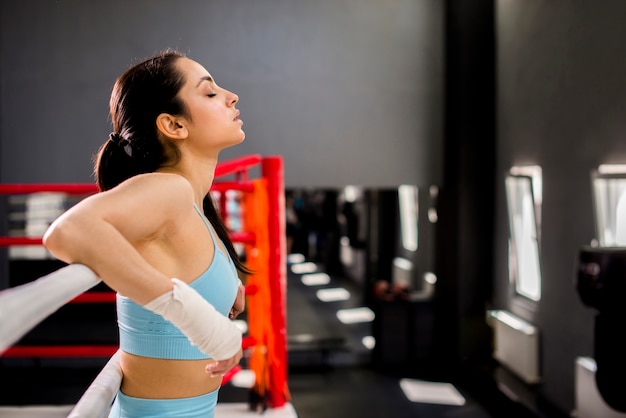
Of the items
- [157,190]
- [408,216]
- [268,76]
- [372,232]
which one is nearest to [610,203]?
[268,76]

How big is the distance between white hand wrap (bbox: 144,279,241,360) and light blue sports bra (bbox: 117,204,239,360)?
12 centimetres

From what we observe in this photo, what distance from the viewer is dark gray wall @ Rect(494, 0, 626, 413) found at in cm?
353

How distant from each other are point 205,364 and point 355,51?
4.43m

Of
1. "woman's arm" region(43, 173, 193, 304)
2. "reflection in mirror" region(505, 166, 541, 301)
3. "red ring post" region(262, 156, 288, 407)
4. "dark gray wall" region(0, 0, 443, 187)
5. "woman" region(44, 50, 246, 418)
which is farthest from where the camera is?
"dark gray wall" region(0, 0, 443, 187)

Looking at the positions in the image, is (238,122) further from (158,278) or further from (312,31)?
(312,31)

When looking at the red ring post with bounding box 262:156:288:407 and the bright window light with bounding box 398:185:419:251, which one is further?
the bright window light with bounding box 398:185:419:251

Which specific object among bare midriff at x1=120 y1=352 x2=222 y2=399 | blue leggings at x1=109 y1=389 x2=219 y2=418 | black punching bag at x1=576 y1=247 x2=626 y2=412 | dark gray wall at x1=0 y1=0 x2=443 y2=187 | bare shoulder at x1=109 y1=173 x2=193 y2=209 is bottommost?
black punching bag at x1=576 y1=247 x2=626 y2=412

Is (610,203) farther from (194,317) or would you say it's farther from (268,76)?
(194,317)

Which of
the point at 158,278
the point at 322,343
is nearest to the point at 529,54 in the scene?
the point at 322,343

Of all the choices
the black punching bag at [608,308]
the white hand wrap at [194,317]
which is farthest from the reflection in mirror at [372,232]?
the white hand wrap at [194,317]

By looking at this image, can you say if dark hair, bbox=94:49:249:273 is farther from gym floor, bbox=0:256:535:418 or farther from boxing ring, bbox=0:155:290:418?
gym floor, bbox=0:256:535:418

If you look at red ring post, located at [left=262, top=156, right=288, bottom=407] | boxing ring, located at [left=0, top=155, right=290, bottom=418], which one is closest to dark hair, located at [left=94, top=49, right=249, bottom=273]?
boxing ring, located at [left=0, top=155, right=290, bottom=418]

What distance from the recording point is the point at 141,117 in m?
0.96

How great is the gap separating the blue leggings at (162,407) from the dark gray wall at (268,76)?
410cm
